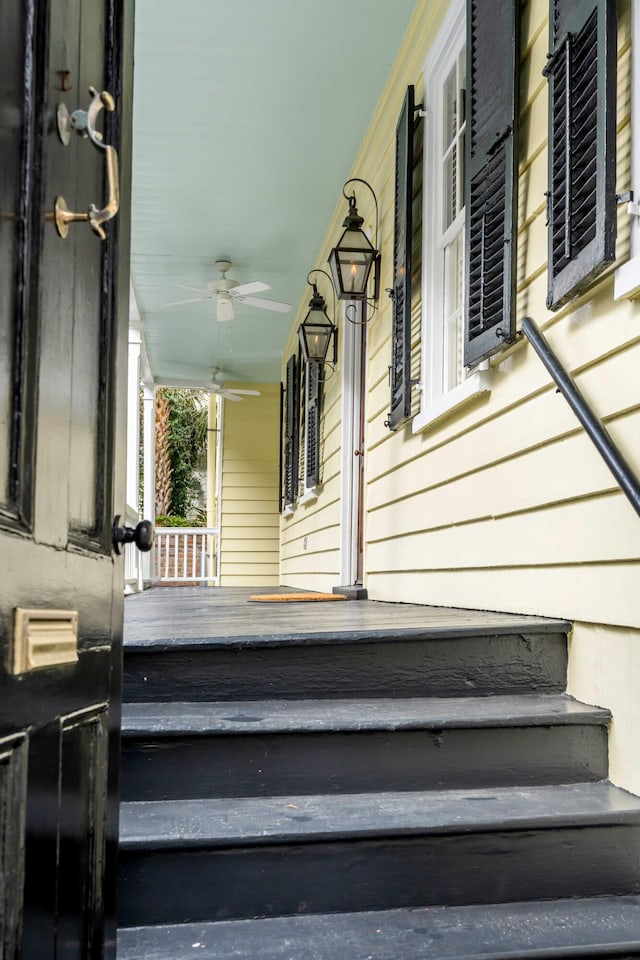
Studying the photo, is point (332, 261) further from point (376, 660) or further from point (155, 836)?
point (155, 836)

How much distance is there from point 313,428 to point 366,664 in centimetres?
496

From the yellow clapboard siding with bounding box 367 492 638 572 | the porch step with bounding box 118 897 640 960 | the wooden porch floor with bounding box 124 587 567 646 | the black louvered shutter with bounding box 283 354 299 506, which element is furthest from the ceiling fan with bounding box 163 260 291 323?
the porch step with bounding box 118 897 640 960

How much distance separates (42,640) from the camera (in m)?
0.97

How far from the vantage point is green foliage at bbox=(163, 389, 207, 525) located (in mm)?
18094

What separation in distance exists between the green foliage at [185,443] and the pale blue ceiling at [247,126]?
1036 centimetres

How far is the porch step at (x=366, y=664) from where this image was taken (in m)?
2.26

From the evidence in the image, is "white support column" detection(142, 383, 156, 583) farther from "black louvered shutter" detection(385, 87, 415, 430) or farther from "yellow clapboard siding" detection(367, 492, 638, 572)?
"yellow clapboard siding" detection(367, 492, 638, 572)

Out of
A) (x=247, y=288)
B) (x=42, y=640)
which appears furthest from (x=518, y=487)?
(x=247, y=288)

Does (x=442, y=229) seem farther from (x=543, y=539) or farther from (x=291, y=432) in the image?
(x=291, y=432)

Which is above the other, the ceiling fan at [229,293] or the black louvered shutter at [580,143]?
the ceiling fan at [229,293]

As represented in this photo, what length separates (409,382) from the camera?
12.7 feet

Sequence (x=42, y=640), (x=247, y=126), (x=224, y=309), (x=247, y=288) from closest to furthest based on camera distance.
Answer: (x=42, y=640), (x=247, y=126), (x=247, y=288), (x=224, y=309)

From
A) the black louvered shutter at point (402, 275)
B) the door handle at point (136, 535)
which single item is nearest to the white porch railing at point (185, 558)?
the black louvered shutter at point (402, 275)

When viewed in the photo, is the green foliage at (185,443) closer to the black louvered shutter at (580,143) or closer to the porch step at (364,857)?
the black louvered shutter at (580,143)
